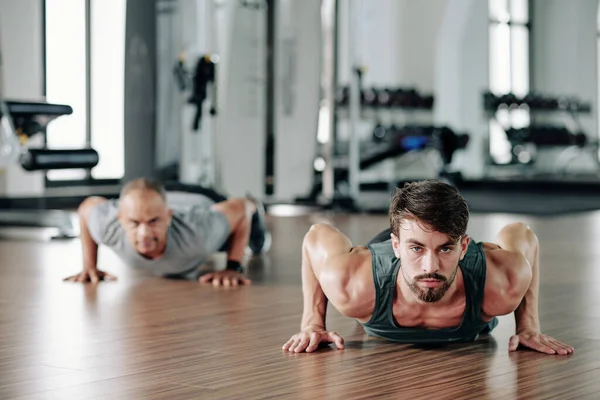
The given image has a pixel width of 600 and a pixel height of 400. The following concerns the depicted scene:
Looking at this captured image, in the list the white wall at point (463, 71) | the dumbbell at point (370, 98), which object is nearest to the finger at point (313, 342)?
the dumbbell at point (370, 98)

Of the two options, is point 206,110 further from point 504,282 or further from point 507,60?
point 507,60

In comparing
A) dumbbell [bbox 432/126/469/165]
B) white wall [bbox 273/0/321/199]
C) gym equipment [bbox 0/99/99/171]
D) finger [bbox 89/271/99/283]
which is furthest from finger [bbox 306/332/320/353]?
dumbbell [bbox 432/126/469/165]

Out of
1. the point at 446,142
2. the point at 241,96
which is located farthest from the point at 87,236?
the point at 446,142

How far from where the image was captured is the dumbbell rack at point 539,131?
39.7 ft

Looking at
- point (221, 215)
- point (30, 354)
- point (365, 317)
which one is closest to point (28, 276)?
point (221, 215)

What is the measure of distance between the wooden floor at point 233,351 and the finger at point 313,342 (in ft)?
0.10

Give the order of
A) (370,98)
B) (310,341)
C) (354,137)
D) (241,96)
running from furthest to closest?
(370,98)
(241,96)
(354,137)
(310,341)

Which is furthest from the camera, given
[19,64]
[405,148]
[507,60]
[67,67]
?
[507,60]

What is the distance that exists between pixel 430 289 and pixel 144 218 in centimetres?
148

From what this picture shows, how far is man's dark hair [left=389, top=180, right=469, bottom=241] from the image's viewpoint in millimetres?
2098

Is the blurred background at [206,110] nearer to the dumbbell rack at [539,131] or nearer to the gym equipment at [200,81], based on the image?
the gym equipment at [200,81]

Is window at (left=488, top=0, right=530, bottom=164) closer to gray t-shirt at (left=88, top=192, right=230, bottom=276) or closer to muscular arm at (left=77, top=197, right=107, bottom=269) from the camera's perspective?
gray t-shirt at (left=88, top=192, right=230, bottom=276)

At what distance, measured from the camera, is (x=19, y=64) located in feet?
21.0

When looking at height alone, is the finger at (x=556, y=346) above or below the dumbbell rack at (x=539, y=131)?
below
